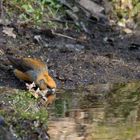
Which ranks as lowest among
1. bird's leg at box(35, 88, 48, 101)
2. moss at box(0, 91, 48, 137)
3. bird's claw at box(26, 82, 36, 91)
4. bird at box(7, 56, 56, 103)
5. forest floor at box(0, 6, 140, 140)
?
moss at box(0, 91, 48, 137)

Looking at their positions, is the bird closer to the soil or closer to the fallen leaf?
the soil

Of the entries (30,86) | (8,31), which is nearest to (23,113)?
(30,86)

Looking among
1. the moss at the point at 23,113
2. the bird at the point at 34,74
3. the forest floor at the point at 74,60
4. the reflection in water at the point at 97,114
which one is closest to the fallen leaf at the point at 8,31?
the forest floor at the point at 74,60

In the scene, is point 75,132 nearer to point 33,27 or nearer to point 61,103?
point 61,103

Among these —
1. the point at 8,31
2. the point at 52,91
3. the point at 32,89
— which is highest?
the point at 8,31

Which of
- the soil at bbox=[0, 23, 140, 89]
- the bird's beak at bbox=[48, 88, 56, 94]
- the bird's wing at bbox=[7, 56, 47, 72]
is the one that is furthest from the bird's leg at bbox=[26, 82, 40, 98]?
the soil at bbox=[0, 23, 140, 89]

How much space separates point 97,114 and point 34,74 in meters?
1.54

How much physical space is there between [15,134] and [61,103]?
2.39 metres

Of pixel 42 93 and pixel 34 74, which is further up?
pixel 34 74

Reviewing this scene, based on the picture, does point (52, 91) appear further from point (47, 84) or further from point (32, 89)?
point (32, 89)

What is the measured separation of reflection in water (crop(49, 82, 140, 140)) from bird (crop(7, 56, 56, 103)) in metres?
0.26

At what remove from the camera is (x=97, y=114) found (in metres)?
9.12

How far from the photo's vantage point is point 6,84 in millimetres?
10594

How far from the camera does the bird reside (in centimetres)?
999
